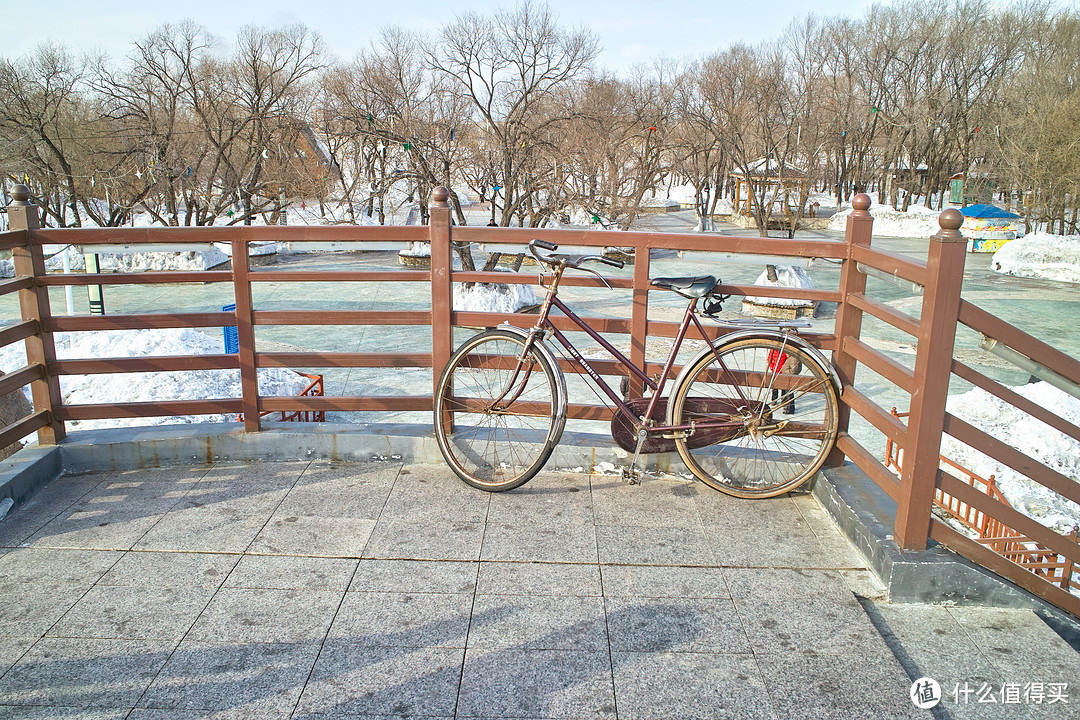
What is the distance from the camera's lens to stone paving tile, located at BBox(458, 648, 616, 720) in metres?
2.39

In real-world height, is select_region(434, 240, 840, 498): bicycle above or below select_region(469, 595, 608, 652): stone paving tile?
above

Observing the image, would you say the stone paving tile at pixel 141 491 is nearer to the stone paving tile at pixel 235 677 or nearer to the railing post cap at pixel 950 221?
the stone paving tile at pixel 235 677

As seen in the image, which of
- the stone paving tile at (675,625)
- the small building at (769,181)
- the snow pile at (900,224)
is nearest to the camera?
the stone paving tile at (675,625)

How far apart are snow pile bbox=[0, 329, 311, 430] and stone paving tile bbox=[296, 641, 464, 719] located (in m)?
8.42

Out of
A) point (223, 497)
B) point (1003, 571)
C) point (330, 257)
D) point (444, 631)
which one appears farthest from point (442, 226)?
point (330, 257)

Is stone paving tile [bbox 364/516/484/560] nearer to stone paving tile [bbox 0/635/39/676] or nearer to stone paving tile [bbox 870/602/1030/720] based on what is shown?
stone paving tile [bbox 0/635/39/676]

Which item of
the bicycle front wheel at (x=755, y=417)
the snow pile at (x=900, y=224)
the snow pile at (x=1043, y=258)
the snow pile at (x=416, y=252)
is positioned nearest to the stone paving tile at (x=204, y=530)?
the bicycle front wheel at (x=755, y=417)

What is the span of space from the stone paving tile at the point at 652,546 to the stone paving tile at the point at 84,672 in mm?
1656

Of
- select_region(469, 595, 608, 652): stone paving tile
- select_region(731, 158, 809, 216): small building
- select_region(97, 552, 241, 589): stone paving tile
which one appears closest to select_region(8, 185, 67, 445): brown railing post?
select_region(97, 552, 241, 589): stone paving tile

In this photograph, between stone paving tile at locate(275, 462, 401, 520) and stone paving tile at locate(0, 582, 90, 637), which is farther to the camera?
stone paving tile at locate(275, 462, 401, 520)

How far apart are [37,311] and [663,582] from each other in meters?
3.25

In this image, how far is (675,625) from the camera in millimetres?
2844

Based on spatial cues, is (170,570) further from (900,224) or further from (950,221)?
(900,224)

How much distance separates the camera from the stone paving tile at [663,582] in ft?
10.0
